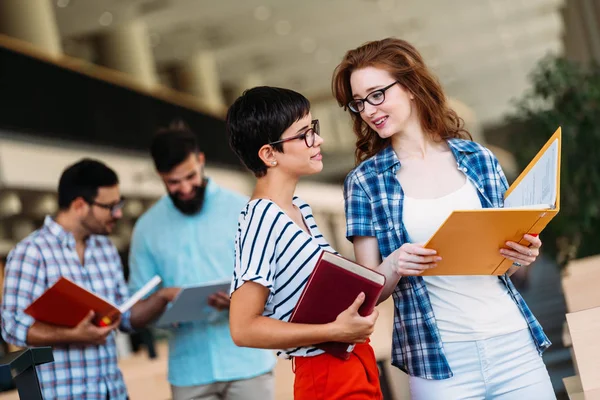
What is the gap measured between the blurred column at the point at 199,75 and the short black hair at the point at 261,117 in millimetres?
13211

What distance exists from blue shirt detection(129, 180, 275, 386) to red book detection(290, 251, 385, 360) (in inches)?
51.5

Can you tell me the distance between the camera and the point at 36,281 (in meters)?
2.89

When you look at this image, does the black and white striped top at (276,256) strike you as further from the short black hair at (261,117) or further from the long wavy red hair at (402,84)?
the long wavy red hair at (402,84)

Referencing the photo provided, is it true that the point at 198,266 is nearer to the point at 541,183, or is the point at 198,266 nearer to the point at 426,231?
the point at 426,231

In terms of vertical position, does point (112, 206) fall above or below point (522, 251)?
above

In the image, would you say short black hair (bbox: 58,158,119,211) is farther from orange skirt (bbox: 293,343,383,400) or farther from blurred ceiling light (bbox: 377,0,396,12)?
blurred ceiling light (bbox: 377,0,396,12)

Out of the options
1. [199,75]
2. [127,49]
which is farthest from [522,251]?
[199,75]

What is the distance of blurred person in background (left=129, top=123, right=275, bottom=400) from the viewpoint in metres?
3.03

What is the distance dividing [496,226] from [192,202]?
1.63m

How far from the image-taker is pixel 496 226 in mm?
1831

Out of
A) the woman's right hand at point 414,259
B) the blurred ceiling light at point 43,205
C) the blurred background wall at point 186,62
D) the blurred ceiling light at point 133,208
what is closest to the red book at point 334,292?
the woman's right hand at point 414,259

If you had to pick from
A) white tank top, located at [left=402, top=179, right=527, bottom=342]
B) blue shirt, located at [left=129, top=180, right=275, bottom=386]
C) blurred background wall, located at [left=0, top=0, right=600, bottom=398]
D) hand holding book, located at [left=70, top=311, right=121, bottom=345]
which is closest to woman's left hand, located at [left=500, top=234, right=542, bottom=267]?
white tank top, located at [left=402, top=179, right=527, bottom=342]

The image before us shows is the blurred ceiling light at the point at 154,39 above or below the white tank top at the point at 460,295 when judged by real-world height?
above

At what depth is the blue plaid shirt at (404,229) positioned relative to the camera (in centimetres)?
199
